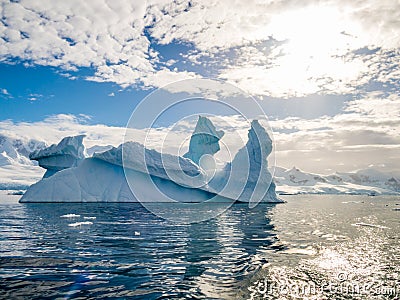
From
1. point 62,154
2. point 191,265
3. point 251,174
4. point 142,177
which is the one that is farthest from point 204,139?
point 191,265

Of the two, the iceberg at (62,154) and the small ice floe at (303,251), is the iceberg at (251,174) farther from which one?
the small ice floe at (303,251)

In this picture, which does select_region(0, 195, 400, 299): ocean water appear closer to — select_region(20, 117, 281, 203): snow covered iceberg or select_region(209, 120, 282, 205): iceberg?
select_region(20, 117, 281, 203): snow covered iceberg

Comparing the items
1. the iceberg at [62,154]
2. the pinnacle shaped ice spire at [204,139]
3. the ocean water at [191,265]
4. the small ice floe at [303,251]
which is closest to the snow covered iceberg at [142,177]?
the iceberg at [62,154]

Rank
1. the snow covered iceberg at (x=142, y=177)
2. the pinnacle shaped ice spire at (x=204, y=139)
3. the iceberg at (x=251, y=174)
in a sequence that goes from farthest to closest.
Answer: the pinnacle shaped ice spire at (x=204, y=139)
the iceberg at (x=251, y=174)
the snow covered iceberg at (x=142, y=177)

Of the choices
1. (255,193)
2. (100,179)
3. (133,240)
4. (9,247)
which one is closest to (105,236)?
(133,240)

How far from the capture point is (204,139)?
5822 cm

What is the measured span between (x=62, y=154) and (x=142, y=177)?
15.4 meters

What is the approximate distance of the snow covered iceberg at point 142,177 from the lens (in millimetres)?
40844

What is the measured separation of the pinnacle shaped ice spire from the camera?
57.1m

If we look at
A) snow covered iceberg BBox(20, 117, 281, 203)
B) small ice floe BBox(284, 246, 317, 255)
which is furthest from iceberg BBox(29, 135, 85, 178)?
small ice floe BBox(284, 246, 317, 255)

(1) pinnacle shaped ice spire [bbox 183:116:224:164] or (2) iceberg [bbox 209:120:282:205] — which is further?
(1) pinnacle shaped ice spire [bbox 183:116:224:164]

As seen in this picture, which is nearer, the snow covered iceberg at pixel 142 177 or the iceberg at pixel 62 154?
the snow covered iceberg at pixel 142 177

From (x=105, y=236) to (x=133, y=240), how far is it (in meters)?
1.98

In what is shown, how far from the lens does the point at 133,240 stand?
15.1m
